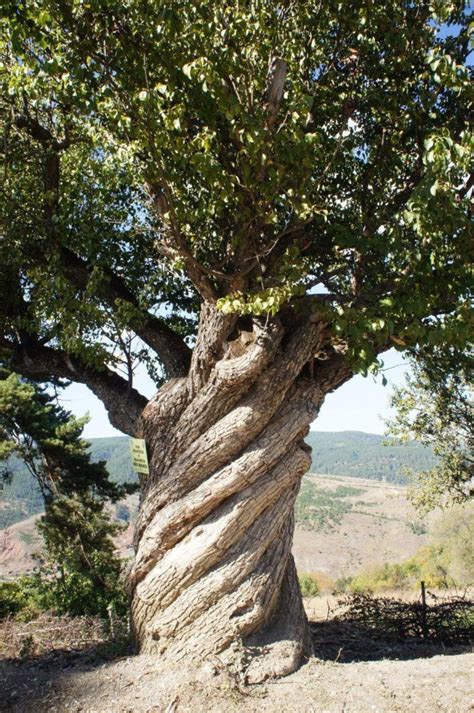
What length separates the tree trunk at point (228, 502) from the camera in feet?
15.7

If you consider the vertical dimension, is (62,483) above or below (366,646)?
above

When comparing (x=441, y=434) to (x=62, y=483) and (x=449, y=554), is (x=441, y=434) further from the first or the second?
(x=449, y=554)

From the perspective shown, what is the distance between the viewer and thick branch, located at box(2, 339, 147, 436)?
20.9ft

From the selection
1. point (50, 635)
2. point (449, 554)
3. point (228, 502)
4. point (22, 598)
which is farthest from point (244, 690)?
point (449, 554)

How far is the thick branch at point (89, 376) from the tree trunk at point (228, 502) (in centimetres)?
62

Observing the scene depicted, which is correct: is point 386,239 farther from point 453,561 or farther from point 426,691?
point 453,561

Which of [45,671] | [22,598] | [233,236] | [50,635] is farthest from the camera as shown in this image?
[22,598]

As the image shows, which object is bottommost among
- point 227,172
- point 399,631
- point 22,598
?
point 399,631

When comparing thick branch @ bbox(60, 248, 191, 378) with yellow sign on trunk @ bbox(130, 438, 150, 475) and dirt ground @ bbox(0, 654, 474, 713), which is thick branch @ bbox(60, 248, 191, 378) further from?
dirt ground @ bbox(0, 654, 474, 713)

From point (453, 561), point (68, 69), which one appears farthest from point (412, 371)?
point (453, 561)

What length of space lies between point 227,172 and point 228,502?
3256 mm

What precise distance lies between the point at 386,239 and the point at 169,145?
2291mm

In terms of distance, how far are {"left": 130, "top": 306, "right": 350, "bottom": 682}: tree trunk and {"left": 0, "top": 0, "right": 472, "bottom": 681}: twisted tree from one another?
0.02 metres

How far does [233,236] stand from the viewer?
5.44 metres
